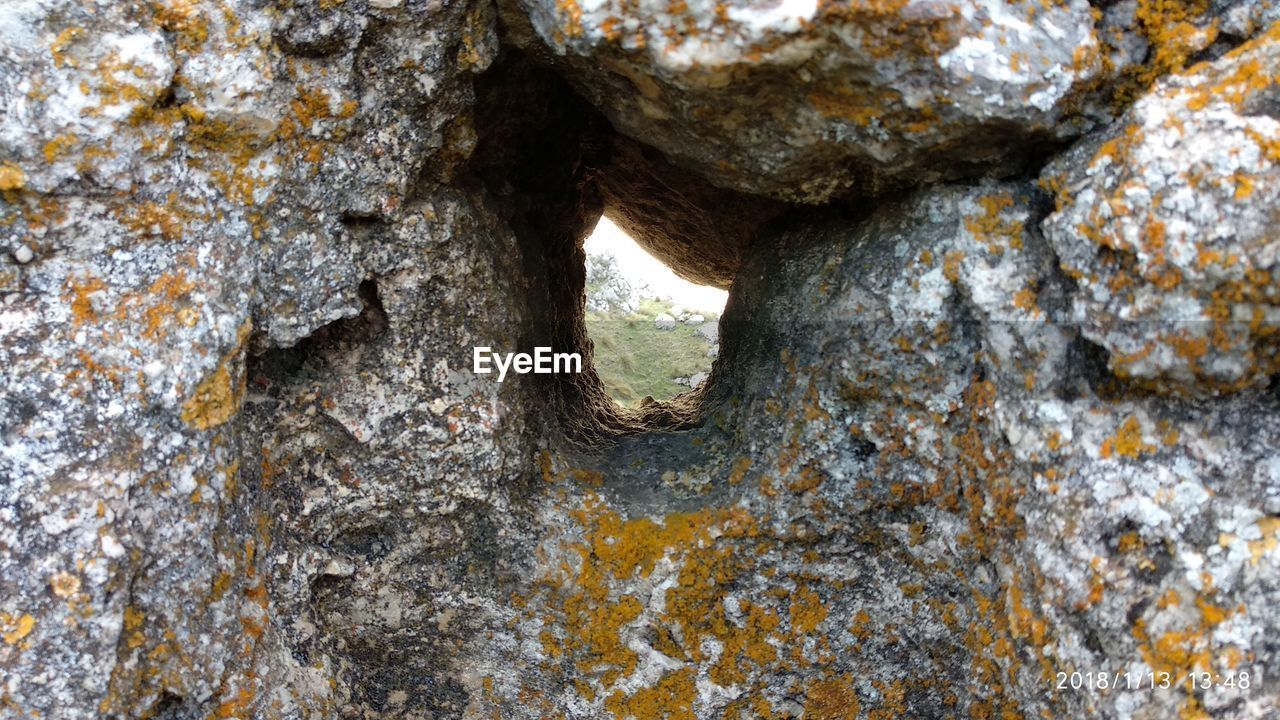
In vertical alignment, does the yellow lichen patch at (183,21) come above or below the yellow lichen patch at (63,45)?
above

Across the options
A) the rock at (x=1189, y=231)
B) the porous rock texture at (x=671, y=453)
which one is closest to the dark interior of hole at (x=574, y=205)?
the porous rock texture at (x=671, y=453)

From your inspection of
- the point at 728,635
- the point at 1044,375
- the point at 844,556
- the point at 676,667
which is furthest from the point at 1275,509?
the point at 676,667

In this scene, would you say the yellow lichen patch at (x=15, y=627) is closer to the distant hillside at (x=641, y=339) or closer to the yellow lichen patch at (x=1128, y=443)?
the yellow lichen patch at (x=1128, y=443)

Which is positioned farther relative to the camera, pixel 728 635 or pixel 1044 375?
pixel 728 635

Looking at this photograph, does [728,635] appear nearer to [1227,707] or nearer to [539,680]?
[539,680]

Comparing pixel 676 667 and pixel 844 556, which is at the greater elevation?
pixel 844 556

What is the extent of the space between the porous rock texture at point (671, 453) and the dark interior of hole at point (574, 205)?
0.11ft

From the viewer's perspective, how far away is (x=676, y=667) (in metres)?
2.35

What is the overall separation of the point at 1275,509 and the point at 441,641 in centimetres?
196

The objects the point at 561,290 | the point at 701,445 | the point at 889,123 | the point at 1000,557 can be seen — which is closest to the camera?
the point at 889,123

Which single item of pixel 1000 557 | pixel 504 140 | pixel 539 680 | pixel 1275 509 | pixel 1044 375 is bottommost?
pixel 539 680

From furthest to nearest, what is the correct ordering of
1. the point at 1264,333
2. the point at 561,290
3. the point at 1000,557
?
the point at 561,290
the point at 1000,557
the point at 1264,333

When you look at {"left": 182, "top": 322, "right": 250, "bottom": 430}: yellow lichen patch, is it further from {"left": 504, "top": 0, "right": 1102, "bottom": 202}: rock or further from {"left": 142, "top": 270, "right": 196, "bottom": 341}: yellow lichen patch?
{"left": 504, "top": 0, "right": 1102, "bottom": 202}: rock

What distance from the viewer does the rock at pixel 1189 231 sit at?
1.47m
